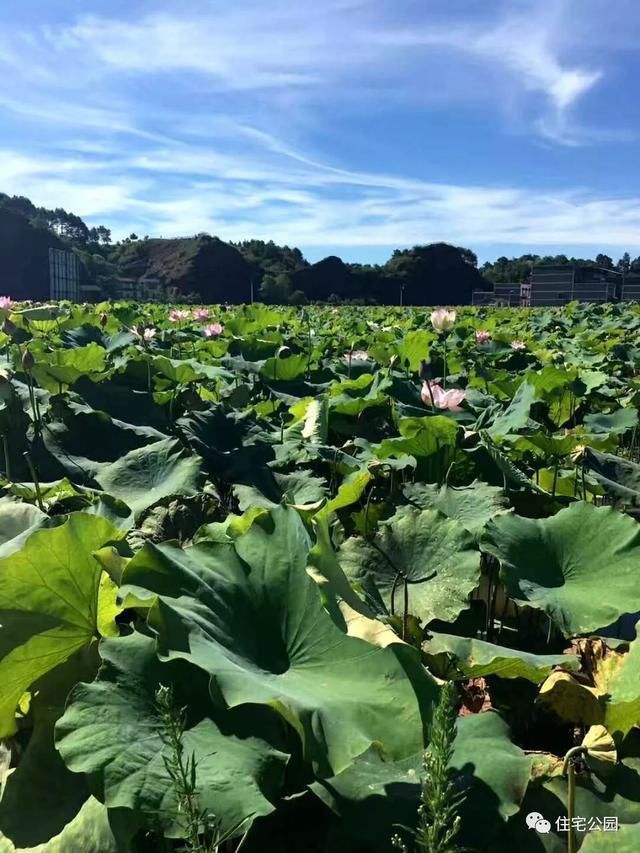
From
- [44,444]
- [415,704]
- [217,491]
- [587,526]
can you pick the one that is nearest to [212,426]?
[217,491]

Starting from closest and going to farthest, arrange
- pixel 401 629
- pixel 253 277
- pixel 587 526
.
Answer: pixel 401 629 → pixel 587 526 → pixel 253 277

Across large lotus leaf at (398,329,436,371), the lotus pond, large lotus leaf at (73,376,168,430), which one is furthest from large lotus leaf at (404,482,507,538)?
large lotus leaf at (398,329,436,371)

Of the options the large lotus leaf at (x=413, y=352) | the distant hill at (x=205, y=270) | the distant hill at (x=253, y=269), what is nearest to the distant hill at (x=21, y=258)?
the distant hill at (x=253, y=269)

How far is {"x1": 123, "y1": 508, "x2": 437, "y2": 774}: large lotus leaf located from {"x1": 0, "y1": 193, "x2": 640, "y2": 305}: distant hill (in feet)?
162

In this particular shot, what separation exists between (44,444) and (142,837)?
140 cm

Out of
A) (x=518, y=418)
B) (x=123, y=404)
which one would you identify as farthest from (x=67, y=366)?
(x=518, y=418)

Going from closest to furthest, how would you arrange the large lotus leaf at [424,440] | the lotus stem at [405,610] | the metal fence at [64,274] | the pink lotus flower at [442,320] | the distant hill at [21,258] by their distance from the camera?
the lotus stem at [405,610]
the large lotus leaf at [424,440]
the pink lotus flower at [442,320]
the metal fence at [64,274]
the distant hill at [21,258]

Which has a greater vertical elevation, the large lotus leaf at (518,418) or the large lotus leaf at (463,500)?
the large lotus leaf at (518,418)

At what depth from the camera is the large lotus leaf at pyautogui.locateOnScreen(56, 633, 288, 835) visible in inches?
26.0

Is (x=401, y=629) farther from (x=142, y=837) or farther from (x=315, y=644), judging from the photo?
(x=142, y=837)

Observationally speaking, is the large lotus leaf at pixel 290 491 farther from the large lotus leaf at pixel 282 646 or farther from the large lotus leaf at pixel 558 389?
the large lotus leaf at pixel 558 389

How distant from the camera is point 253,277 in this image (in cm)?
5931

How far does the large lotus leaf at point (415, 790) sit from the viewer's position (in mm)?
723

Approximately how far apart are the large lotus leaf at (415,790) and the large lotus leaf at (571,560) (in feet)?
1.12
